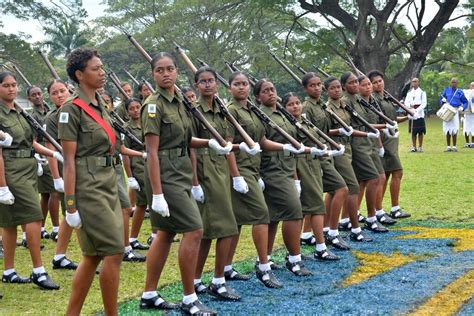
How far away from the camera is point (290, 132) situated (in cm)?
746

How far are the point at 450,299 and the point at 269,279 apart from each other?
163 centimetres

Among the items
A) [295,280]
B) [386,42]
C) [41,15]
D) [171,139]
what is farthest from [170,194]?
[41,15]

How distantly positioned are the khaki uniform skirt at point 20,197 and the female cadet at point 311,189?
2724 mm

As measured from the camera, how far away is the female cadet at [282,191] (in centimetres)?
713

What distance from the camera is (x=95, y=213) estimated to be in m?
4.98

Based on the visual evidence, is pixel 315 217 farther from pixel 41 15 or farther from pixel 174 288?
pixel 41 15

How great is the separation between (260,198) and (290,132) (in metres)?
0.99

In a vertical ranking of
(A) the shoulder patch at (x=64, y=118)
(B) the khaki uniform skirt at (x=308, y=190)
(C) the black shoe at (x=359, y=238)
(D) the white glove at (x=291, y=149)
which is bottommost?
(C) the black shoe at (x=359, y=238)

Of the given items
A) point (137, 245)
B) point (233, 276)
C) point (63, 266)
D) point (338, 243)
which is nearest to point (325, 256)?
point (338, 243)

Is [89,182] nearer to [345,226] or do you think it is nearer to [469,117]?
[345,226]

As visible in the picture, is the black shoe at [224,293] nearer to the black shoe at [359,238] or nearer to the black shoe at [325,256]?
the black shoe at [325,256]

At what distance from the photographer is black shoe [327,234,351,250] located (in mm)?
8430

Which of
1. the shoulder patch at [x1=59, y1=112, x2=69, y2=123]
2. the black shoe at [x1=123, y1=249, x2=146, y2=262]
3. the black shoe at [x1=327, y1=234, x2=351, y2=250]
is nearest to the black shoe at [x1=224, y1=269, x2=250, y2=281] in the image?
the black shoe at [x1=123, y1=249, x2=146, y2=262]

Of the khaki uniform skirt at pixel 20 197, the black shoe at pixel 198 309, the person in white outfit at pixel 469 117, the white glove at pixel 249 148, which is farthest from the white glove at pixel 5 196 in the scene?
the person in white outfit at pixel 469 117
